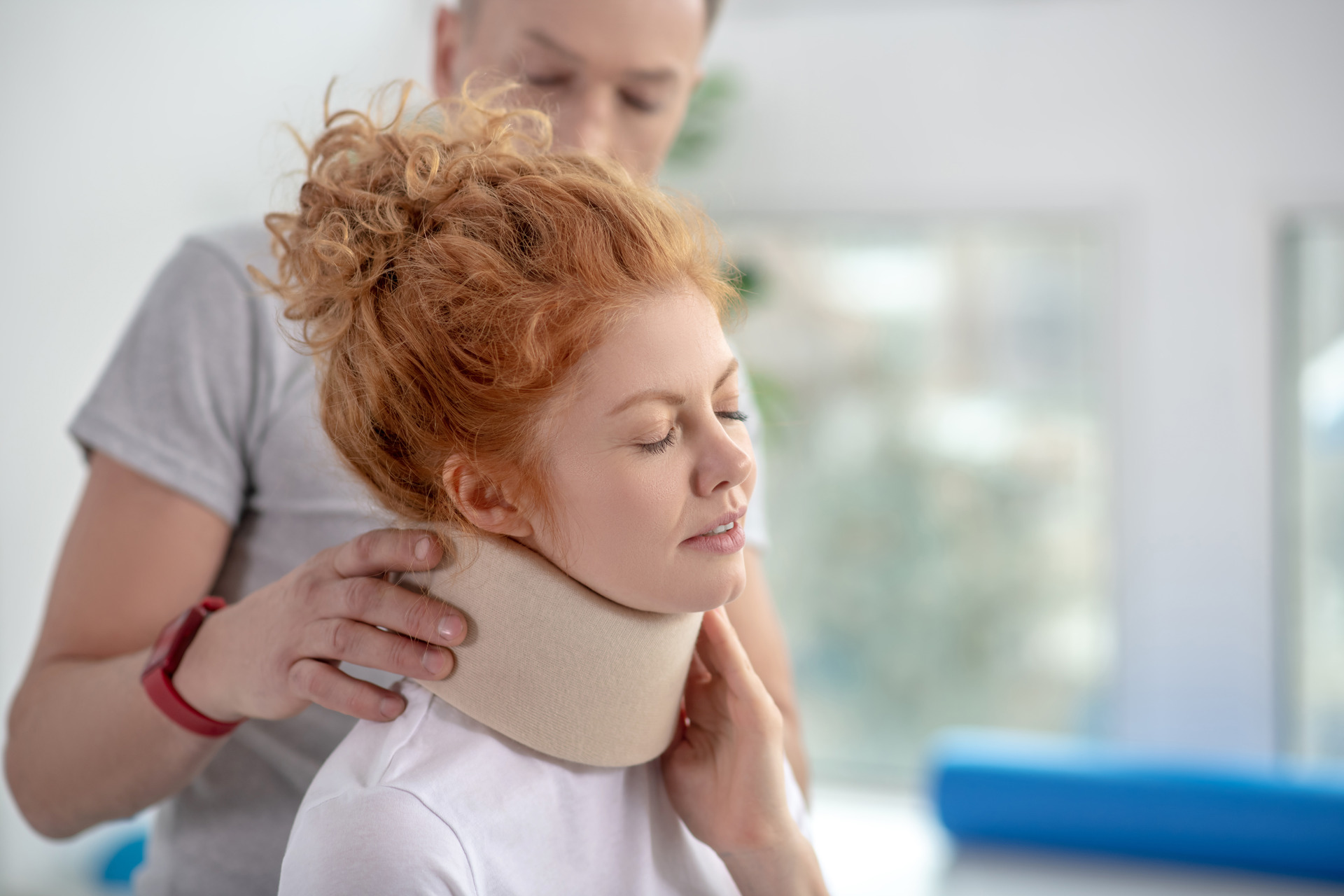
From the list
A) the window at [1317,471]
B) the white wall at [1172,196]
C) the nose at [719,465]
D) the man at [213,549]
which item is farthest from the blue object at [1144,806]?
the nose at [719,465]

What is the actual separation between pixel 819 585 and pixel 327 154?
143 inches

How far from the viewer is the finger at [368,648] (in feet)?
2.30

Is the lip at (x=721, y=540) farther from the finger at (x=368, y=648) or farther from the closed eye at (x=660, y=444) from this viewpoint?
the finger at (x=368, y=648)

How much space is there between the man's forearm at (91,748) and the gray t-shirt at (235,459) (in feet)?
0.30

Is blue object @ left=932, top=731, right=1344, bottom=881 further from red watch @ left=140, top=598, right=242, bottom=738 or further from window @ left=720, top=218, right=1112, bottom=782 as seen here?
red watch @ left=140, top=598, right=242, bottom=738

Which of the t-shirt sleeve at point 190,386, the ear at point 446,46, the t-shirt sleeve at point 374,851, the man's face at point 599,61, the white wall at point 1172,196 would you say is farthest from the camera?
the white wall at point 1172,196

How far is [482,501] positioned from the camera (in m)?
0.74

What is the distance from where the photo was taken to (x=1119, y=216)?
3.68 meters

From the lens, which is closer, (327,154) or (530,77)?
(327,154)

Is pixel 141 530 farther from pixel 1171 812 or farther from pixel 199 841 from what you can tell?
pixel 1171 812

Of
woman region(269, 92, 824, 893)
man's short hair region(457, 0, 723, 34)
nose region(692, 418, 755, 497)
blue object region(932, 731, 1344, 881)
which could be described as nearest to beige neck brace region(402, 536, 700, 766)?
woman region(269, 92, 824, 893)

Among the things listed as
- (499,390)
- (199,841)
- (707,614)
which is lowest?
(199,841)

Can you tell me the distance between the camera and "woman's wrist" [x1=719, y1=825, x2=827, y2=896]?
0.79 m

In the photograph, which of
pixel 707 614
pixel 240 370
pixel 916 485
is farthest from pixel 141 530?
pixel 916 485
